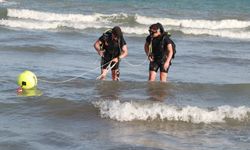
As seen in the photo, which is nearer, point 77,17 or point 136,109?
point 136,109

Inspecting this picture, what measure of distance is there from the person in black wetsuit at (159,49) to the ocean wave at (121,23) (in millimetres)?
13053

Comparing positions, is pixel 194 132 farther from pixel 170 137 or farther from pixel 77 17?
pixel 77 17

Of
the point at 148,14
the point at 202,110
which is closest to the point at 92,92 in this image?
the point at 202,110

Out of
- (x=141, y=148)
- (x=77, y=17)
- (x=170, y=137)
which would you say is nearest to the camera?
(x=141, y=148)

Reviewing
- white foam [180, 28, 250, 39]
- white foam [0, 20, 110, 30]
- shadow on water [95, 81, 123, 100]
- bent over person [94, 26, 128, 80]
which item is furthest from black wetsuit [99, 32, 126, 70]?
white foam [0, 20, 110, 30]

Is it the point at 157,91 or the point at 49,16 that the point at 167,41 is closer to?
the point at 157,91

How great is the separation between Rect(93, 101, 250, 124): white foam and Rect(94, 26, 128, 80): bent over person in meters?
1.87

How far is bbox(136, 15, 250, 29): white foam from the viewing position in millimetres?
27844

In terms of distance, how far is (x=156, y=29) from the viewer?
10992 millimetres

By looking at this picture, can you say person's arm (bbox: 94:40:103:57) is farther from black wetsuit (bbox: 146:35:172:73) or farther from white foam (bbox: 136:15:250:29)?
white foam (bbox: 136:15:250:29)

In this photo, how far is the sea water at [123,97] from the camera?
8.24m

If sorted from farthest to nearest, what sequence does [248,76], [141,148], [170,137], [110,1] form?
[110,1], [248,76], [170,137], [141,148]

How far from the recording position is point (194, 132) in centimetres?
875

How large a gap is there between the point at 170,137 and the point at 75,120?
1.76 meters
